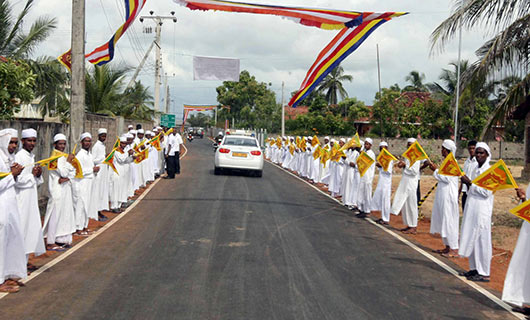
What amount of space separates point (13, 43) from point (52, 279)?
1071 cm

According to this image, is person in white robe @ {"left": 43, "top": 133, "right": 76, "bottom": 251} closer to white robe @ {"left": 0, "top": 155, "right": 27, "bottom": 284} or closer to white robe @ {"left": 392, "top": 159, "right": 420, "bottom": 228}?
white robe @ {"left": 0, "top": 155, "right": 27, "bottom": 284}

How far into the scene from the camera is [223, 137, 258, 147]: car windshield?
2016 centimetres

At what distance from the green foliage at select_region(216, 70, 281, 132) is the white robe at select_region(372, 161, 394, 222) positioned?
4674 centimetres

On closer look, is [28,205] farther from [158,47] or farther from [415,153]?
[158,47]

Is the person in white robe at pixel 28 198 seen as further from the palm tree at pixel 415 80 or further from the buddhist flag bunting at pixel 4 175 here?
the palm tree at pixel 415 80

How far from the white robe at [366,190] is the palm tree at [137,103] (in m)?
19.6

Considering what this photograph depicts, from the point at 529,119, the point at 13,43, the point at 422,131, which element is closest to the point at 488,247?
the point at 13,43

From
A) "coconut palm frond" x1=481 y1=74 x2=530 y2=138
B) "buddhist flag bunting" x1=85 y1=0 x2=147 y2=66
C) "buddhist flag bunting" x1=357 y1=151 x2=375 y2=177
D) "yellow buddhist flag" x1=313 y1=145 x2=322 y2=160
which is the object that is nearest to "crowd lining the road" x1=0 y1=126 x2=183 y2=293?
"buddhist flag bunting" x1=85 y1=0 x2=147 y2=66

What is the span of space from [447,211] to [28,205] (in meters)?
6.53

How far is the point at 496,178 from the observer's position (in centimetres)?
719

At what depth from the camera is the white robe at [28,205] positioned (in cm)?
669

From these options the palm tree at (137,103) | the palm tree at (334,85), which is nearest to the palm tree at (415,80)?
the palm tree at (334,85)

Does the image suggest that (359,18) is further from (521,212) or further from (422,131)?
(422,131)

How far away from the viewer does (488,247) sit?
287 inches
